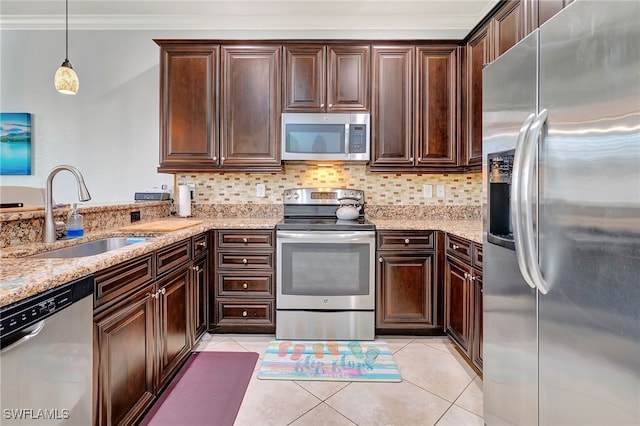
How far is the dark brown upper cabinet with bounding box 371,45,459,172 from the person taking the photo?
292cm

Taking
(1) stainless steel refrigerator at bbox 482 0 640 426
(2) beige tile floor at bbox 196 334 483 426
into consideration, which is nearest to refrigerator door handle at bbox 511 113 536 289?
(1) stainless steel refrigerator at bbox 482 0 640 426

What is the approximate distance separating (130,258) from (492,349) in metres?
1.63

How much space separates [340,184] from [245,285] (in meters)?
1.26

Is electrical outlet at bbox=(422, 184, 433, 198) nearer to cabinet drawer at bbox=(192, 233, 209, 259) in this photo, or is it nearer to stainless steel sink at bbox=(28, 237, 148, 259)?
cabinet drawer at bbox=(192, 233, 209, 259)

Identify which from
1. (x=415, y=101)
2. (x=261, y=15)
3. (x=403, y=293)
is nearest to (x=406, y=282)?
(x=403, y=293)

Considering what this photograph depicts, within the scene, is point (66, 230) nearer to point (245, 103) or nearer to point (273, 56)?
point (245, 103)

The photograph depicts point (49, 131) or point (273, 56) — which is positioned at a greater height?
point (273, 56)

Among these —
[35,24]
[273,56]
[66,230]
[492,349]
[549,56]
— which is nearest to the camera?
[549,56]

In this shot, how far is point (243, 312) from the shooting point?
8.96 feet

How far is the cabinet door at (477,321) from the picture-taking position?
6.82ft

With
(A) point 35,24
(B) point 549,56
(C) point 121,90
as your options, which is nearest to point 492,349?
(B) point 549,56

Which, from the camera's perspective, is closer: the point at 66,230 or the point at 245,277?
the point at 66,230

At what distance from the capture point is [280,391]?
2.02 m

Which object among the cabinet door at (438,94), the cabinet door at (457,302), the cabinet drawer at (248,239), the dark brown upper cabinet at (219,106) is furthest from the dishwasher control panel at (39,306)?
the cabinet door at (438,94)
